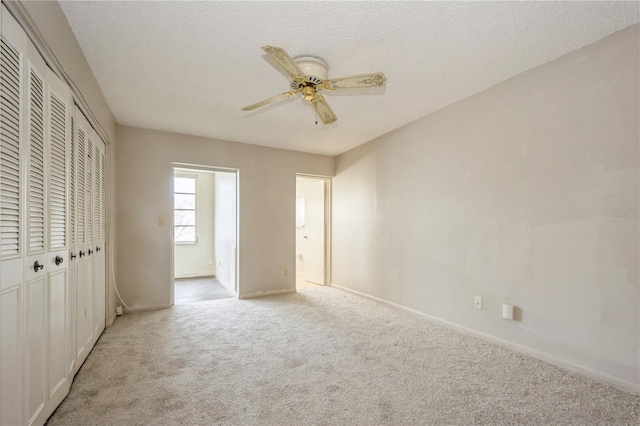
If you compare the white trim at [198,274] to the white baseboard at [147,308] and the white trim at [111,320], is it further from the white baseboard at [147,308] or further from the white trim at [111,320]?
the white trim at [111,320]

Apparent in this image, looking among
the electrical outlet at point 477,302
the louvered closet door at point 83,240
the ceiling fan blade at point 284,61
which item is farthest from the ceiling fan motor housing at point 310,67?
the electrical outlet at point 477,302

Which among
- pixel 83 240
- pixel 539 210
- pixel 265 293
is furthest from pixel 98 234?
pixel 539 210

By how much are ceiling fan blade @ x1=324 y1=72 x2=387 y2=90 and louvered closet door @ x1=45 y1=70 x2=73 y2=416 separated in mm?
1673

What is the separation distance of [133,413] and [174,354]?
2.69 ft

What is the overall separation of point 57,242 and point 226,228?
3.55 meters

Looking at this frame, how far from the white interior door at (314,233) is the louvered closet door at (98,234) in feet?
10.9

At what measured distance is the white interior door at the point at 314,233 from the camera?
5.55 m

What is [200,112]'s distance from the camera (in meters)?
3.40

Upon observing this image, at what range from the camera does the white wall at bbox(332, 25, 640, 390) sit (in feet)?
6.72

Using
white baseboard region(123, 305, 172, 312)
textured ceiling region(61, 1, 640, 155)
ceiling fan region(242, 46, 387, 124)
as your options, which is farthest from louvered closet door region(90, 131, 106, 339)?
ceiling fan region(242, 46, 387, 124)

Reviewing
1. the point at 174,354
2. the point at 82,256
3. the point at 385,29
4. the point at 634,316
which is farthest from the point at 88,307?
the point at 634,316

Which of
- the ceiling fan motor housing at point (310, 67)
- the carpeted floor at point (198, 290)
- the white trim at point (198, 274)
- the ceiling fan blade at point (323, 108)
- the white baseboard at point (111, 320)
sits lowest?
the carpeted floor at point (198, 290)

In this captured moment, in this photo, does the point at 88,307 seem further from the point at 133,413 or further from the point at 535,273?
the point at 535,273

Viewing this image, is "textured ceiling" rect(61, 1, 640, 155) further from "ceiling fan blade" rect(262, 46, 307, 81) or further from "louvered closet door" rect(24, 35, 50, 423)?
"louvered closet door" rect(24, 35, 50, 423)
